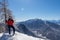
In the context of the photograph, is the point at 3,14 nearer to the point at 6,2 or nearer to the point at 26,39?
the point at 6,2

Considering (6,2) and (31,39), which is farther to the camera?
(6,2)

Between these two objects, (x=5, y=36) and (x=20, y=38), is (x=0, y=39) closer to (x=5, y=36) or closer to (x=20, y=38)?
(x=5, y=36)

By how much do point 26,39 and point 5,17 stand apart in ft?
53.8

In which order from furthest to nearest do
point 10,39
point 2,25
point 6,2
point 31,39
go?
point 2,25, point 6,2, point 31,39, point 10,39

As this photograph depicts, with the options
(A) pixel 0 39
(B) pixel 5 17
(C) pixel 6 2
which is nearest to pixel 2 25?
(B) pixel 5 17

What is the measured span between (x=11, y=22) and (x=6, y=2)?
15793mm

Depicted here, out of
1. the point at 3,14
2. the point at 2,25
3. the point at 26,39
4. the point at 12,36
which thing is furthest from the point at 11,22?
the point at 2,25

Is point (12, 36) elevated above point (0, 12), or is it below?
below

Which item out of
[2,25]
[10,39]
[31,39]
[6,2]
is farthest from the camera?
[2,25]

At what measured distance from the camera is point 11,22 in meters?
19.5

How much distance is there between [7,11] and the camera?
35.8 metres

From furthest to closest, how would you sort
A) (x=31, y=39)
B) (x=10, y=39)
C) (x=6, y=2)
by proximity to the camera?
(x=6, y=2) < (x=31, y=39) < (x=10, y=39)

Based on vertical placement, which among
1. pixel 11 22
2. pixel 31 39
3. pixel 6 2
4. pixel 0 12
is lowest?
pixel 31 39

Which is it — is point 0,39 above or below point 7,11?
below
